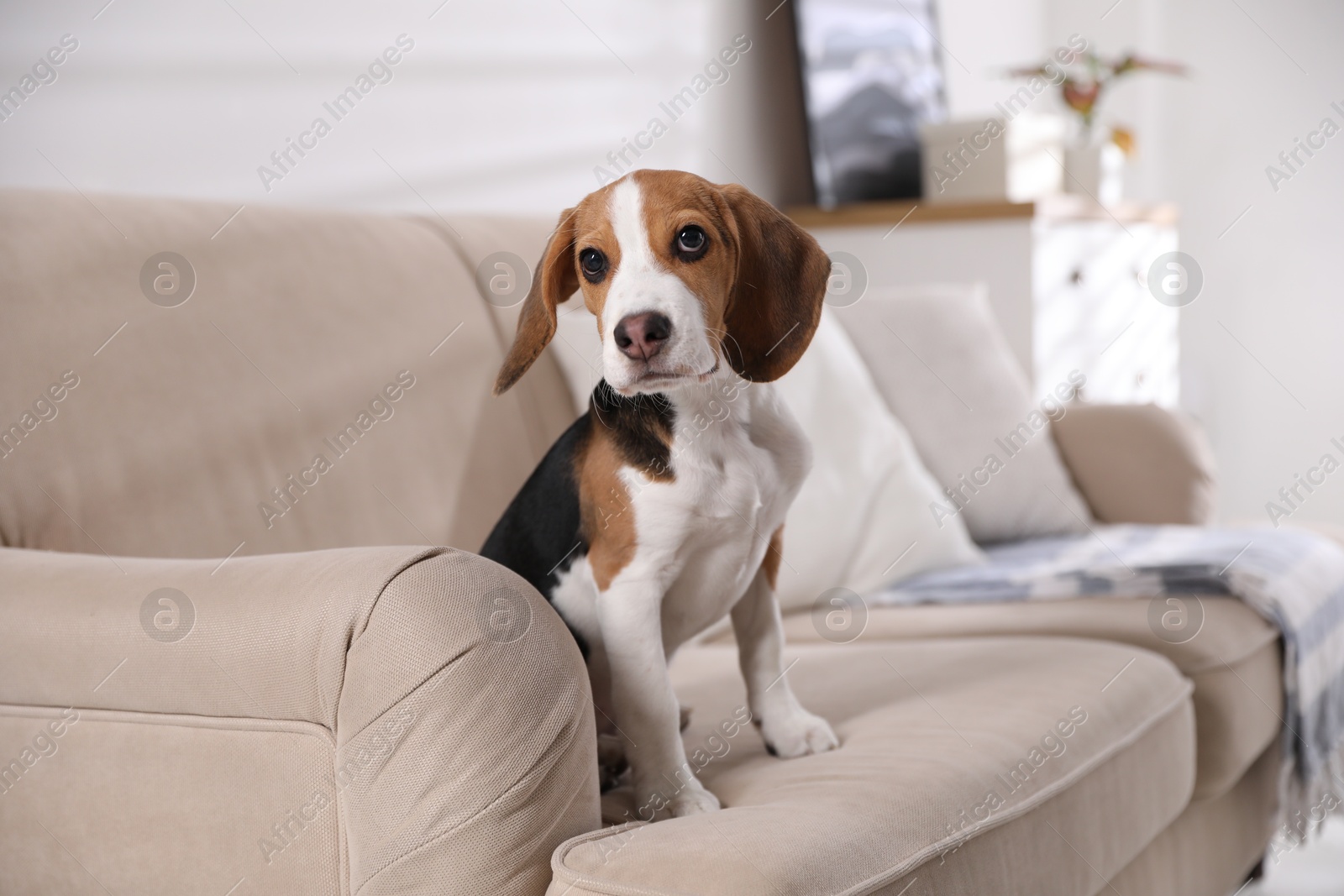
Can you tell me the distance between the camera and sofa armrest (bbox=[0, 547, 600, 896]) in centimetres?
93

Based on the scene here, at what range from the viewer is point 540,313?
111 cm

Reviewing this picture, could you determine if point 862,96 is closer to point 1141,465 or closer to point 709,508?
point 1141,465

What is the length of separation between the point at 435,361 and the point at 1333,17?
157 inches

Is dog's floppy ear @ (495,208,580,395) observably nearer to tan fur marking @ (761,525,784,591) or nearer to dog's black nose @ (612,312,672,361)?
dog's black nose @ (612,312,672,361)

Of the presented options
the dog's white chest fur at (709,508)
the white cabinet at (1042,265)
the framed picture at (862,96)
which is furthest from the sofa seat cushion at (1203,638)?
the framed picture at (862,96)

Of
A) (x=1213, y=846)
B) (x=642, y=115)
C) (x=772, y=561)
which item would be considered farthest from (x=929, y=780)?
(x=642, y=115)

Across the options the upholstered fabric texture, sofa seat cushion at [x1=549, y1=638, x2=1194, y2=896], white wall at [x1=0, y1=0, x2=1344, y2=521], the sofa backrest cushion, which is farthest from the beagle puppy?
white wall at [x1=0, y1=0, x2=1344, y2=521]

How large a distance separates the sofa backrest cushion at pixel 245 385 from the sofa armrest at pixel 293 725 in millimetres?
289

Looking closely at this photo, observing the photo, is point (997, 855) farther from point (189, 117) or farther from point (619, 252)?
point (189, 117)

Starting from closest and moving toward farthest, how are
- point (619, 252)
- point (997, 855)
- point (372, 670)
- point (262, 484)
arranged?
point (372, 670) < point (619, 252) < point (997, 855) < point (262, 484)

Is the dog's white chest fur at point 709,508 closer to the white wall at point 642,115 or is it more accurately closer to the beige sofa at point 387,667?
the beige sofa at point 387,667

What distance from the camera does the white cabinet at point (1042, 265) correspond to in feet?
10.5

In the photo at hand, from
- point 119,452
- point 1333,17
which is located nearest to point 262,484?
point 119,452

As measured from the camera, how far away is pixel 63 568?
44.9 inches
